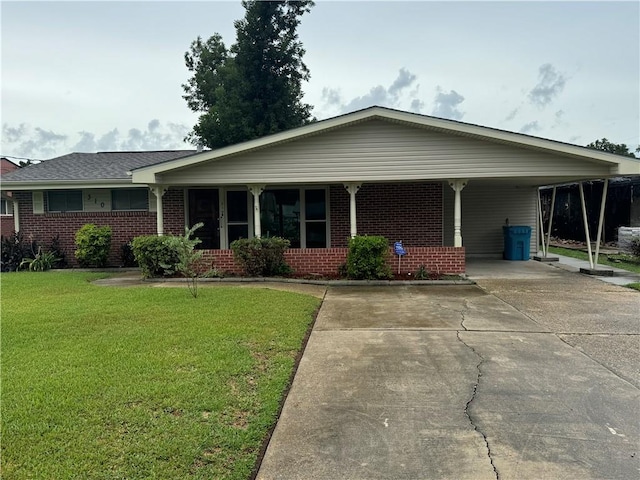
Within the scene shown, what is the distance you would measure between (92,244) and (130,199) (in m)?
1.73

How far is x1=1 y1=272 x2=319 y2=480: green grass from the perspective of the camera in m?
2.75

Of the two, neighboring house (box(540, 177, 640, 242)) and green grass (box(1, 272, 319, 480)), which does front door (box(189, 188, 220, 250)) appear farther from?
neighboring house (box(540, 177, 640, 242))

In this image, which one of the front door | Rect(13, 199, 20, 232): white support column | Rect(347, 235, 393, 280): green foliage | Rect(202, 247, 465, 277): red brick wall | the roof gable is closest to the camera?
the roof gable

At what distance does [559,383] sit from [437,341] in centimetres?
153

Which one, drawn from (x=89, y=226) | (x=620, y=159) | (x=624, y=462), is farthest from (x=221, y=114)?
(x=624, y=462)

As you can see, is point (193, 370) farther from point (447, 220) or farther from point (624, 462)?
point (447, 220)

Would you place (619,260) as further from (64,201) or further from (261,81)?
(261,81)

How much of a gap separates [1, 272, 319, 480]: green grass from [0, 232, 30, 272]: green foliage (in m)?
6.73

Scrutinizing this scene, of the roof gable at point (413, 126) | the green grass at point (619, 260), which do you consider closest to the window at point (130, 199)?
the roof gable at point (413, 126)

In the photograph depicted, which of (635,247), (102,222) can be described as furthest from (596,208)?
(102,222)

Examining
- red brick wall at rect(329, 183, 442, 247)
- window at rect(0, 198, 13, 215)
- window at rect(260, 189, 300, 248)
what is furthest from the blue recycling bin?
window at rect(0, 198, 13, 215)

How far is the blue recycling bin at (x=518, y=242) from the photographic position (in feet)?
46.2

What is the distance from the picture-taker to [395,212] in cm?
1323

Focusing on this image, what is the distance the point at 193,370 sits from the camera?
422cm
